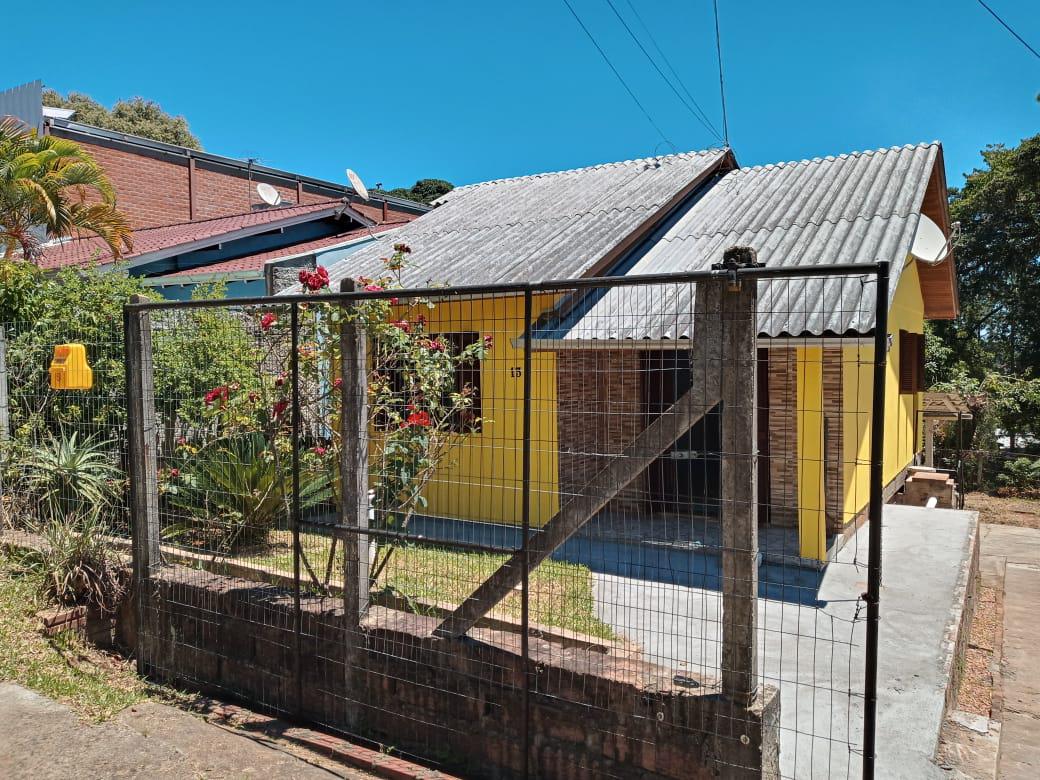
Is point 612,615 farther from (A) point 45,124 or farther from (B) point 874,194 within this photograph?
(A) point 45,124

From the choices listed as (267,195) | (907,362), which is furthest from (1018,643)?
(267,195)

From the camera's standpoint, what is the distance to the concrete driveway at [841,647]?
4094mm

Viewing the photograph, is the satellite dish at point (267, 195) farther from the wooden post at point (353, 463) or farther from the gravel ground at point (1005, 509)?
the gravel ground at point (1005, 509)

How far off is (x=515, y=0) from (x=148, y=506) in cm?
1096

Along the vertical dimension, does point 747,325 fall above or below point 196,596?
above

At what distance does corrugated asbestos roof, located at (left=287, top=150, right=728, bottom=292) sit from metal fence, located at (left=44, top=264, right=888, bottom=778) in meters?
3.38

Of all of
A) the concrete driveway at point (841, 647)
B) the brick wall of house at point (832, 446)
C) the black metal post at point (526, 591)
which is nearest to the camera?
the black metal post at point (526, 591)

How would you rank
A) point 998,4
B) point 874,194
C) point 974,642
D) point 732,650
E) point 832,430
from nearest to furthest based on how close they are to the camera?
point 732,650
point 974,642
point 832,430
point 998,4
point 874,194

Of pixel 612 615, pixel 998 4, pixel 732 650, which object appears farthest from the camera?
pixel 998 4

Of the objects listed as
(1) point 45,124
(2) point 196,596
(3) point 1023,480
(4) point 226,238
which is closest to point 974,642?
(2) point 196,596

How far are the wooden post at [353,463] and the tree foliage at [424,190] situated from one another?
3899 cm

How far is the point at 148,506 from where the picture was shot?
5316mm

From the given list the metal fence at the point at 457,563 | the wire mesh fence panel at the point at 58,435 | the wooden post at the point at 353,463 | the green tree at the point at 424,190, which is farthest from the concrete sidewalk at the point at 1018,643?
the green tree at the point at 424,190

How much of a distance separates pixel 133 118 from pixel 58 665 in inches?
1610
